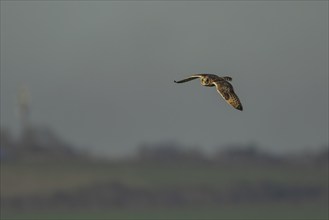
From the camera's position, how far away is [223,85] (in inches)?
1160

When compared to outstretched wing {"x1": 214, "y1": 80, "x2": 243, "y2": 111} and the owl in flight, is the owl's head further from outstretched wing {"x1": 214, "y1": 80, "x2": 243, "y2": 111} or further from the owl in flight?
outstretched wing {"x1": 214, "y1": 80, "x2": 243, "y2": 111}

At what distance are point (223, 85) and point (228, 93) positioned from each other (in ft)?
0.89

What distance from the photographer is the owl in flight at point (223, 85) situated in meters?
29.1

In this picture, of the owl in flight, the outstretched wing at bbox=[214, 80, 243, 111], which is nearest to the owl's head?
the owl in flight

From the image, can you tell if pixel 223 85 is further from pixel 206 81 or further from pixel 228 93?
pixel 206 81

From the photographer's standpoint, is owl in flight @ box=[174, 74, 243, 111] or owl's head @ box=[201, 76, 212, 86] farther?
owl's head @ box=[201, 76, 212, 86]

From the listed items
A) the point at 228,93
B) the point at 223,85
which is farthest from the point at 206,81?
the point at 228,93

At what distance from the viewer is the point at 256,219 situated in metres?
101

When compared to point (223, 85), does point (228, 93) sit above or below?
below

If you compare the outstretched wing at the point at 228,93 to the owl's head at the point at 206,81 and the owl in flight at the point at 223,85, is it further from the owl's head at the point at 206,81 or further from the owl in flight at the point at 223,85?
the owl's head at the point at 206,81

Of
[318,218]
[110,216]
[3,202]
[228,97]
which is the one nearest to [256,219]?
[318,218]

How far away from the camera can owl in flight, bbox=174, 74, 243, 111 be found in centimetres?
2914

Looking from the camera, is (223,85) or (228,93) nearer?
(228,93)

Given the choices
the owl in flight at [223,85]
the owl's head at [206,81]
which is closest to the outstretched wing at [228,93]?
the owl in flight at [223,85]
